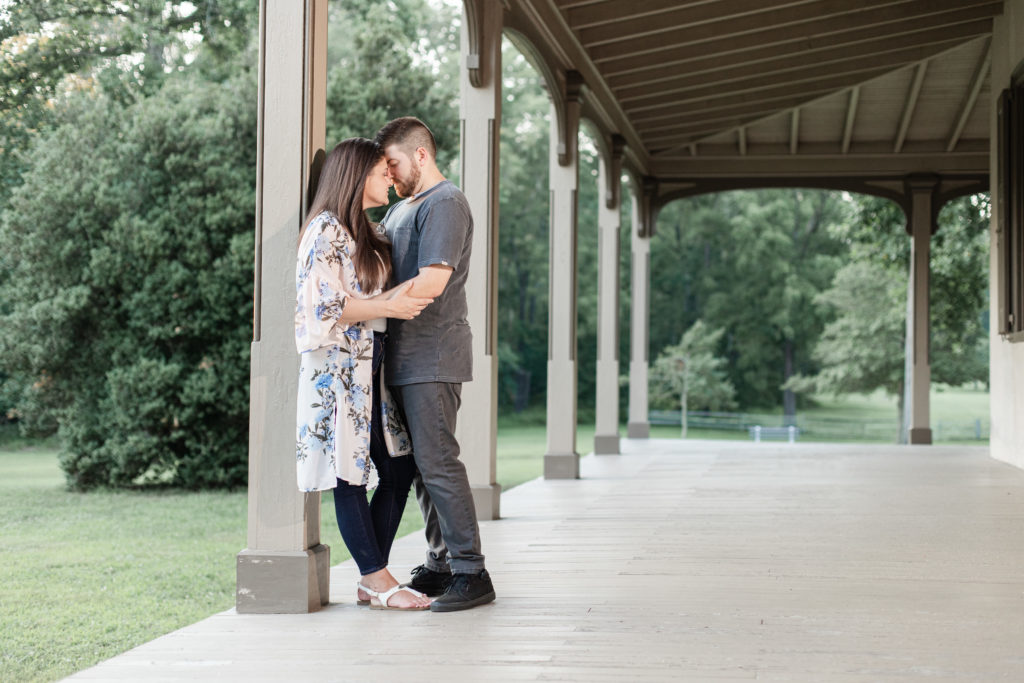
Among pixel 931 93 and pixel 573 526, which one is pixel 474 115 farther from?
pixel 931 93

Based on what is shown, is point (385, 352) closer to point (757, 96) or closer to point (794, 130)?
point (757, 96)

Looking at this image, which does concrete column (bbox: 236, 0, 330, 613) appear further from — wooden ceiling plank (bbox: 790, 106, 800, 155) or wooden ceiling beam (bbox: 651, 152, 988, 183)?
wooden ceiling beam (bbox: 651, 152, 988, 183)

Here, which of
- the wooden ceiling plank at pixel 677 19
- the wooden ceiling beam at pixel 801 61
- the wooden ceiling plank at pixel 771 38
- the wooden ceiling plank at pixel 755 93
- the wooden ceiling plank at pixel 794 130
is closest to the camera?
the wooden ceiling plank at pixel 677 19

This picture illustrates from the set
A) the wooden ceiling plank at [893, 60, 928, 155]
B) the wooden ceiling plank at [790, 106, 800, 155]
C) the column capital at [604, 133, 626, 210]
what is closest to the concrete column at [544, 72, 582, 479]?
the column capital at [604, 133, 626, 210]

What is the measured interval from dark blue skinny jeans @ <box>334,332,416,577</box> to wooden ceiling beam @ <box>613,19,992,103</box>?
6504mm

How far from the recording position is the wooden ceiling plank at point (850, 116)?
1087cm

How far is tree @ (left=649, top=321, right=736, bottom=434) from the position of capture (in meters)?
29.5

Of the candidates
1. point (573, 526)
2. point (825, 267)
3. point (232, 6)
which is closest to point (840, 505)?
point (573, 526)

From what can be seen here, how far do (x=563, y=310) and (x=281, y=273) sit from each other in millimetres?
5018

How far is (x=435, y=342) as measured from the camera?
3373mm

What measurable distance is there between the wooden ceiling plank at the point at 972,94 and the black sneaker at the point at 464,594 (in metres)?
8.38

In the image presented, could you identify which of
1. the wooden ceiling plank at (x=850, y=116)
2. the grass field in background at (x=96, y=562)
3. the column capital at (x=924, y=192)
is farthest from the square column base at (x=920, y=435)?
the grass field in background at (x=96, y=562)

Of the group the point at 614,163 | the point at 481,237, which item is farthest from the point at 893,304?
the point at 481,237

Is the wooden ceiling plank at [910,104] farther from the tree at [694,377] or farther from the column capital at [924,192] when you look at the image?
the tree at [694,377]
